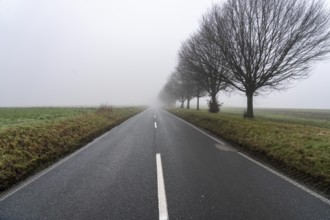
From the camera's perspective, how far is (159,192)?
508 cm

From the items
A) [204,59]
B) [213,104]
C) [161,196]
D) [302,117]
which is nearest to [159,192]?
[161,196]

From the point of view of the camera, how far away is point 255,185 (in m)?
5.61

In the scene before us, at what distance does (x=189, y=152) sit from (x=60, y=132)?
6.17m

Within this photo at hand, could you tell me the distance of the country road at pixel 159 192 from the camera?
420 centimetres

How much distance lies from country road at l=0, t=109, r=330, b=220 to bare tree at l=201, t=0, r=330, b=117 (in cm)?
1341

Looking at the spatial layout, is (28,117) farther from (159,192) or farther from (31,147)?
(159,192)

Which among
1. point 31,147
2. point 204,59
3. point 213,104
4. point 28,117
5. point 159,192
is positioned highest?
point 204,59

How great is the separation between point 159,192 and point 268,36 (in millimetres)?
17435

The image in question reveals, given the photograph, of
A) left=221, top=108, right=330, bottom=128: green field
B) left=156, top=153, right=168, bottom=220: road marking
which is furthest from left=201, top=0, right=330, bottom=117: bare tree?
left=156, top=153, right=168, bottom=220: road marking

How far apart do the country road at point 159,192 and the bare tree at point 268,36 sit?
1341cm

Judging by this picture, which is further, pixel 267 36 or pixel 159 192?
pixel 267 36

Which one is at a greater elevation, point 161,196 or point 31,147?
point 31,147

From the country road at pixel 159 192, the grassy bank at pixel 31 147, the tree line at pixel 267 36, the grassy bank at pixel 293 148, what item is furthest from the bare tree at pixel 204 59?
the country road at pixel 159 192

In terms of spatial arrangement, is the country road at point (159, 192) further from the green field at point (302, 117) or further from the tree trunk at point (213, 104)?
the tree trunk at point (213, 104)
